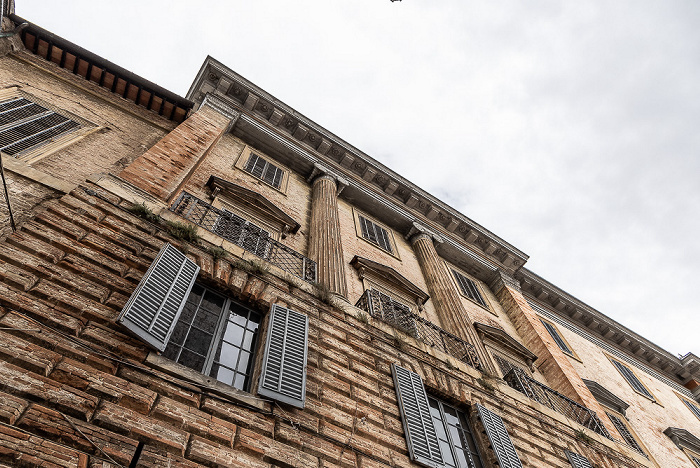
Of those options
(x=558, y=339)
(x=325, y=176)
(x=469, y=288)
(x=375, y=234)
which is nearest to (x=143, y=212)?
(x=325, y=176)

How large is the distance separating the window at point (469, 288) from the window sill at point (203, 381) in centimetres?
1044

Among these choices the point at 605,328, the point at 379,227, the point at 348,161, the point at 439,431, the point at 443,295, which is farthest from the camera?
the point at 605,328

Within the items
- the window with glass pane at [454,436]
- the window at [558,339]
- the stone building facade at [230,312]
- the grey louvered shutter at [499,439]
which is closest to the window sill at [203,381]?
the stone building facade at [230,312]

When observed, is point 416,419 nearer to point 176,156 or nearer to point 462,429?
point 462,429

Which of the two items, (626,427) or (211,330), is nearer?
(211,330)

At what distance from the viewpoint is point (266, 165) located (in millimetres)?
12375

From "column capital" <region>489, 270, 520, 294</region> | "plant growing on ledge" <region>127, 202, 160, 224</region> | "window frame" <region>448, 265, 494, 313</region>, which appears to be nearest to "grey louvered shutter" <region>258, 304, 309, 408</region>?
"plant growing on ledge" <region>127, 202, 160, 224</region>

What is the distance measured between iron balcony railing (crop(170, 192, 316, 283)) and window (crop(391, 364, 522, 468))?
264 cm

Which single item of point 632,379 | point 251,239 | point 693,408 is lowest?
point 251,239

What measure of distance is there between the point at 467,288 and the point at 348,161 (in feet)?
20.3

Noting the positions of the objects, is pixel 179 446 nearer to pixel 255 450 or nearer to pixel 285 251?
pixel 255 450

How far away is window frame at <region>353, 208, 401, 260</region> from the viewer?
1246 centimetres

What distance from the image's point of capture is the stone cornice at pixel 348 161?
513 inches

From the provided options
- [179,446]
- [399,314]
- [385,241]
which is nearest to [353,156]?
[385,241]
